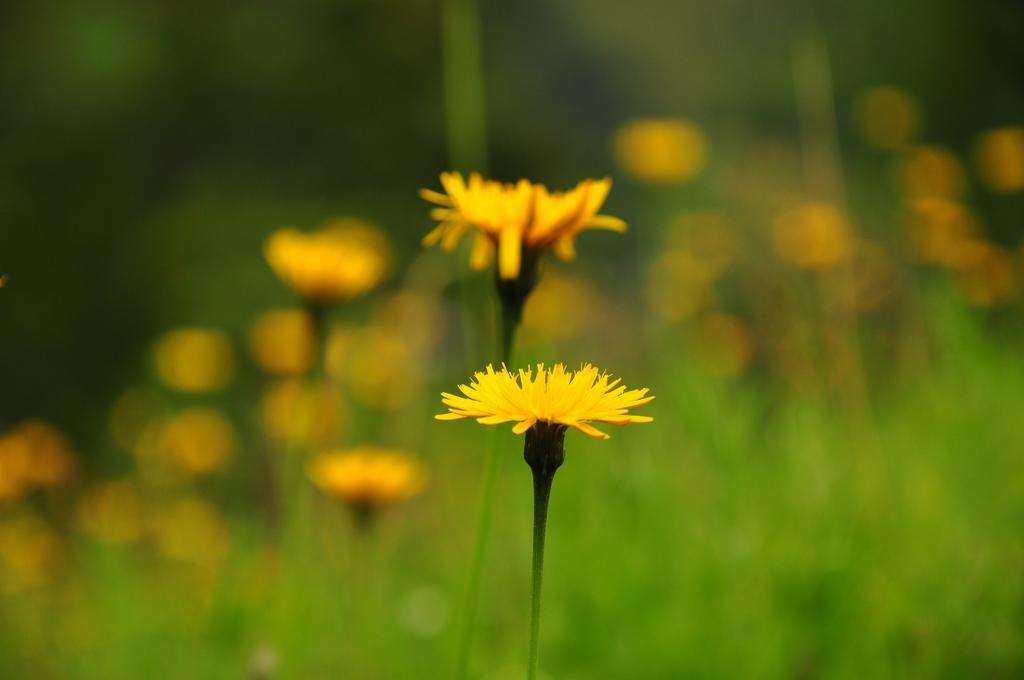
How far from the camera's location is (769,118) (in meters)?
6.35

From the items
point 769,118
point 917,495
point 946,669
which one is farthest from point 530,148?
point 946,669

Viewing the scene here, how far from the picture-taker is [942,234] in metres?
2.76

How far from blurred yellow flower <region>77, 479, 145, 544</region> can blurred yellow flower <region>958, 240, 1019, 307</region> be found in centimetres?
230

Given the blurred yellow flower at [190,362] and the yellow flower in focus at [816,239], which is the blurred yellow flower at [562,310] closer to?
the yellow flower in focus at [816,239]

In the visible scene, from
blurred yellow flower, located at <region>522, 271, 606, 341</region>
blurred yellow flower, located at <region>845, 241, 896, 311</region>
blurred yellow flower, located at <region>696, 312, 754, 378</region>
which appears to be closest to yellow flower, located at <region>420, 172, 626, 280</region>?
blurred yellow flower, located at <region>522, 271, 606, 341</region>

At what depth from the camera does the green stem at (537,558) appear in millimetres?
682

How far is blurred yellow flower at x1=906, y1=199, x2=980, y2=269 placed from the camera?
269 cm

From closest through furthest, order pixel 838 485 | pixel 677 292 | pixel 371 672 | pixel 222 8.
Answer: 1. pixel 838 485
2. pixel 371 672
3. pixel 677 292
4. pixel 222 8

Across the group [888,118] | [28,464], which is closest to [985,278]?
[888,118]

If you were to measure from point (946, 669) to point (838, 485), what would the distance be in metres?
0.32

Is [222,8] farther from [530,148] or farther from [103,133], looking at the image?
[530,148]

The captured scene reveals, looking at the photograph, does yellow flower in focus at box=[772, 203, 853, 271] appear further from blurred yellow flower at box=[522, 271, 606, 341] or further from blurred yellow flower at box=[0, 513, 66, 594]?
blurred yellow flower at box=[0, 513, 66, 594]

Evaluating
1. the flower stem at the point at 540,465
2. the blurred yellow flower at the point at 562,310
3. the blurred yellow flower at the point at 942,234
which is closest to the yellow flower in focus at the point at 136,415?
the blurred yellow flower at the point at 562,310

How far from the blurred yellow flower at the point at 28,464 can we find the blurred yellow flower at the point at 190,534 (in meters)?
0.31
